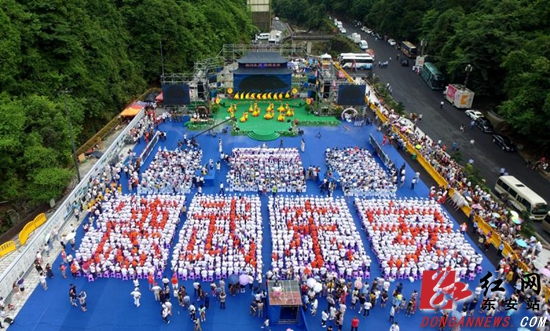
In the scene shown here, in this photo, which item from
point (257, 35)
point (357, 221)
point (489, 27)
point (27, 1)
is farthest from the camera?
point (257, 35)

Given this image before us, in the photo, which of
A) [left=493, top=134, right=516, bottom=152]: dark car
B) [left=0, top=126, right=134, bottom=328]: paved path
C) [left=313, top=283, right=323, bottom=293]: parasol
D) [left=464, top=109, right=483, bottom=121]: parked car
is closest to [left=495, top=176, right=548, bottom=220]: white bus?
[left=493, top=134, right=516, bottom=152]: dark car

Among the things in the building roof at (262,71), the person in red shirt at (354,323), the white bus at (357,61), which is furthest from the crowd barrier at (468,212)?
the white bus at (357,61)

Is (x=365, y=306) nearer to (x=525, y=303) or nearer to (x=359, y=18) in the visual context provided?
(x=525, y=303)

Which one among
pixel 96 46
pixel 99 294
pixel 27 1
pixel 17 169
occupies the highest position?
pixel 27 1

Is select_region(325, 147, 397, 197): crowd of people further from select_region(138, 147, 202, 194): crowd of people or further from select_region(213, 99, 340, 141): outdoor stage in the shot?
select_region(138, 147, 202, 194): crowd of people

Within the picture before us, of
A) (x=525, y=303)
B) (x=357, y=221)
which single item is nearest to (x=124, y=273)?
(x=357, y=221)

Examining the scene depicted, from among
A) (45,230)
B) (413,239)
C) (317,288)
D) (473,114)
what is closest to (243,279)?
(317,288)

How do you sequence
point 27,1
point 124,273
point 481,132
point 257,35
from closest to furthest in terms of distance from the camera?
point 124,273, point 27,1, point 481,132, point 257,35
